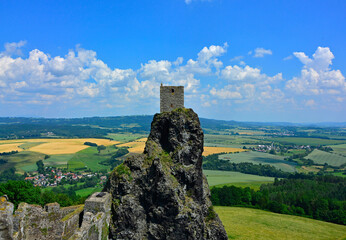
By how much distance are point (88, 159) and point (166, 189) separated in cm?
13140

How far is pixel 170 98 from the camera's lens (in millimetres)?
28641

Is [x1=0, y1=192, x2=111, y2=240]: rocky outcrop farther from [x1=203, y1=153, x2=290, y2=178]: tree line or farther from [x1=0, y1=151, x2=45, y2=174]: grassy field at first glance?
[x1=0, y1=151, x2=45, y2=174]: grassy field

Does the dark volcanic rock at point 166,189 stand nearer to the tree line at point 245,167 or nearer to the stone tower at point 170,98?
the stone tower at point 170,98

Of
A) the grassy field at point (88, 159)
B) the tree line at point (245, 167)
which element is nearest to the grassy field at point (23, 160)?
the grassy field at point (88, 159)

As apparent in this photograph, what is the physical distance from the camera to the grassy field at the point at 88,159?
12454 cm

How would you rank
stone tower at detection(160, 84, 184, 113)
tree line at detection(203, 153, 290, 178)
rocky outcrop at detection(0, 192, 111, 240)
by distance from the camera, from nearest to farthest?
rocky outcrop at detection(0, 192, 111, 240), stone tower at detection(160, 84, 184, 113), tree line at detection(203, 153, 290, 178)

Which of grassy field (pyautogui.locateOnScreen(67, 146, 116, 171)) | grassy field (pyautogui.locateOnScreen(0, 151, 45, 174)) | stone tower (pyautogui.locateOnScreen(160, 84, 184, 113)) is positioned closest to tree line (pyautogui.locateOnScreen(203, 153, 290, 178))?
grassy field (pyautogui.locateOnScreen(67, 146, 116, 171))

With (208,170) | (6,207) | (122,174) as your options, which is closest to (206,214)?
(122,174)

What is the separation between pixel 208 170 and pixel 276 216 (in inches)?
2741

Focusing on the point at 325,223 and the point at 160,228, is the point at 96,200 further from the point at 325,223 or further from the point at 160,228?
the point at 325,223

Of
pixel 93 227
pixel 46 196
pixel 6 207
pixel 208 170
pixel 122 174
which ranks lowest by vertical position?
pixel 208 170

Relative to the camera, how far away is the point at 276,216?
56.8 m

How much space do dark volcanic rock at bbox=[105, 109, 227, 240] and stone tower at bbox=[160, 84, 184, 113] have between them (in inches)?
55.2

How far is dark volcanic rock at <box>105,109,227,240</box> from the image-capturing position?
22.6 meters
